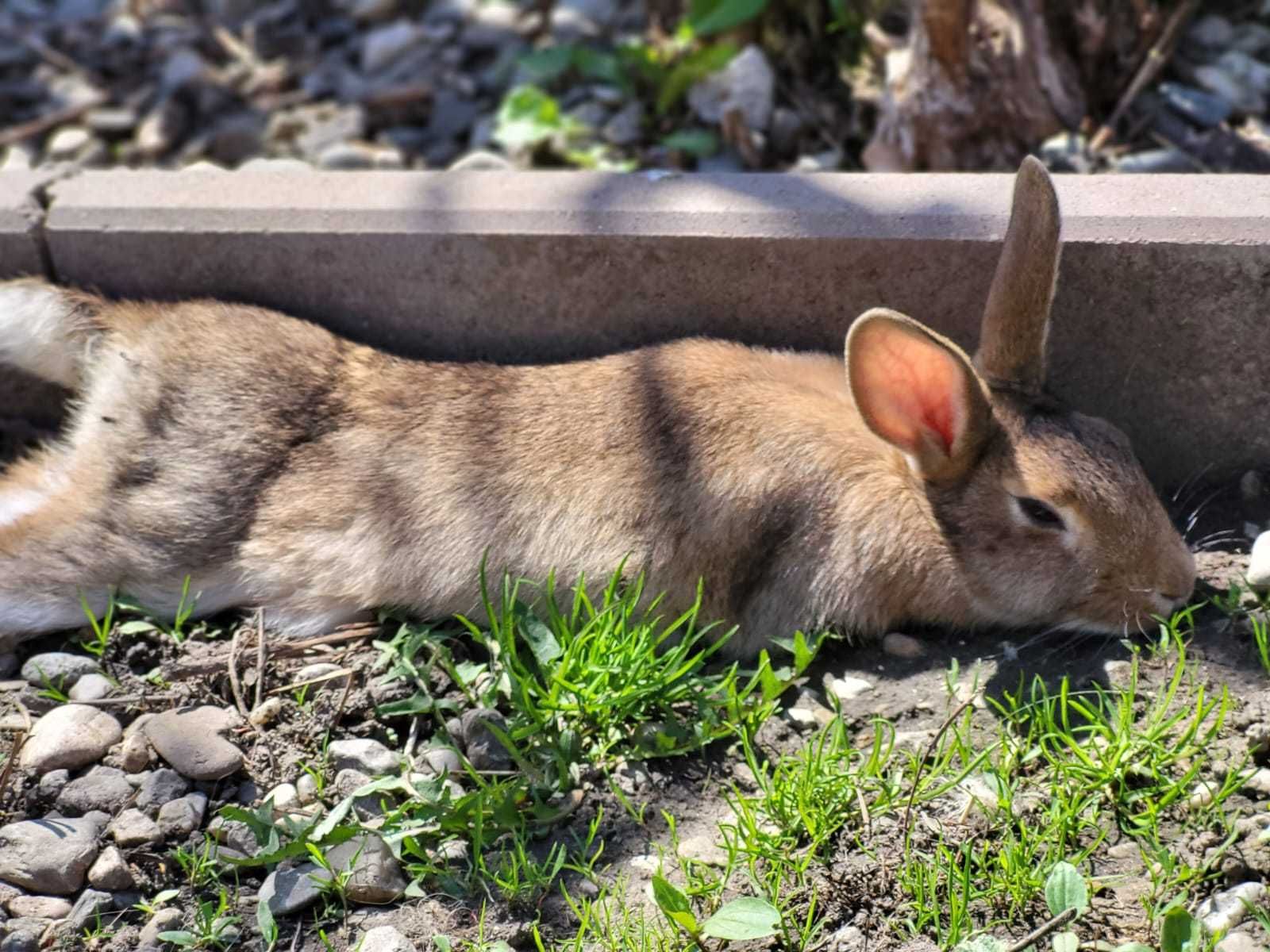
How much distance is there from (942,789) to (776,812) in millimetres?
358

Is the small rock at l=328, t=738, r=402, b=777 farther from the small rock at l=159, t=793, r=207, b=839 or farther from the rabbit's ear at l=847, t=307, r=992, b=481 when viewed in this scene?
the rabbit's ear at l=847, t=307, r=992, b=481

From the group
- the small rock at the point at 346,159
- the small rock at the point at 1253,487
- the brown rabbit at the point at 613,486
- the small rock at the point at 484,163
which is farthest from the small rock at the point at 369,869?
the small rock at the point at 346,159

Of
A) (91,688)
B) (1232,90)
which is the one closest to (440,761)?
(91,688)

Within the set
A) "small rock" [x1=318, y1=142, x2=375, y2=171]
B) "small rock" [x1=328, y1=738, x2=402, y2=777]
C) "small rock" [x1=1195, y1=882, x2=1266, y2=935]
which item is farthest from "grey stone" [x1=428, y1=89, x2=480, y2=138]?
"small rock" [x1=1195, y1=882, x2=1266, y2=935]

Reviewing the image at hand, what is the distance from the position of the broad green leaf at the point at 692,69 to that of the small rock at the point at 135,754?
2.94 meters

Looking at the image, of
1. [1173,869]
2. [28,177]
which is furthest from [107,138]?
[1173,869]

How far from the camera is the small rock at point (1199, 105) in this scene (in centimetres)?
465

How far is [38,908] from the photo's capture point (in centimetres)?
293

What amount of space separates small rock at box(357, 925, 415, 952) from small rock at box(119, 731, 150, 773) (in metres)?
0.79

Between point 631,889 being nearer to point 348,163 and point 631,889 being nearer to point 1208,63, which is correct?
point 348,163

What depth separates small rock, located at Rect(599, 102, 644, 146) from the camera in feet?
16.6

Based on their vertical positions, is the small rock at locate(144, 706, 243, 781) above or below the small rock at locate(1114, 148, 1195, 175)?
below

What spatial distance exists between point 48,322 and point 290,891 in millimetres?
1925

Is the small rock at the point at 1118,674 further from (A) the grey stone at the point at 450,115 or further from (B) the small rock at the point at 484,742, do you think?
(A) the grey stone at the point at 450,115
